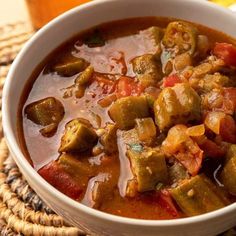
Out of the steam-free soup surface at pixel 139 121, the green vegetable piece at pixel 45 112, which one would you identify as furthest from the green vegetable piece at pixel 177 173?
the green vegetable piece at pixel 45 112

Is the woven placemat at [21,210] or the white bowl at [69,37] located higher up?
the white bowl at [69,37]

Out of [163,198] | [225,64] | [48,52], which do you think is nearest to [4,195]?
[48,52]

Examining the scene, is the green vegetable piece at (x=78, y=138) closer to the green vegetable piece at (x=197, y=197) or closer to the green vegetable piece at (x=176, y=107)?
the green vegetable piece at (x=176, y=107)

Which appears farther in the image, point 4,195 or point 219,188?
point 4,195

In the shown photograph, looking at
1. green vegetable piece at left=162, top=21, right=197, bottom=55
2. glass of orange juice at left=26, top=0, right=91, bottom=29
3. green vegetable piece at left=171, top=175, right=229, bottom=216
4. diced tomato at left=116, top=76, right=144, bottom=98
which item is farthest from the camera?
glass of orange juice at left=26, top=0, right=91, bottom=29

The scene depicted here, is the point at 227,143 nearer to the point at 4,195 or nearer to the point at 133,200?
the point at 133,200

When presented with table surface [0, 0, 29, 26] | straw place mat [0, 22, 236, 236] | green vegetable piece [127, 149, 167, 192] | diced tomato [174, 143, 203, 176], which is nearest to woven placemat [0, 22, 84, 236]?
straw place mat [0, 22, 236, 236]

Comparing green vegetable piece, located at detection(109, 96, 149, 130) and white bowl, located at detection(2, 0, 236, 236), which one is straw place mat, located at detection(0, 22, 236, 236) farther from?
green vegetable piece, located at detection(109, 96, 149, 130)
